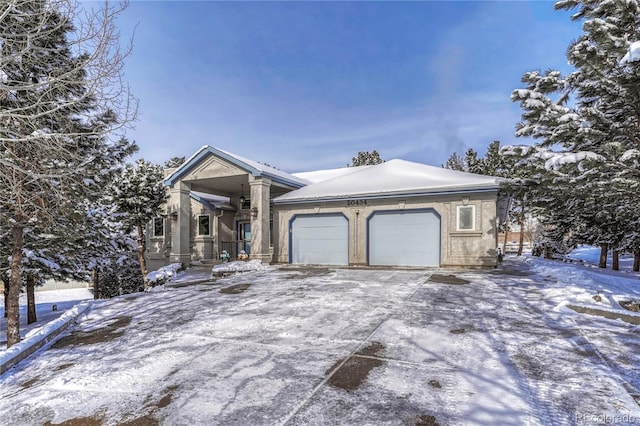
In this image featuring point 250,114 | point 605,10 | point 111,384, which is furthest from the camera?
point 250,114

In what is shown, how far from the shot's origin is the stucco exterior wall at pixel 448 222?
1192 centimetres

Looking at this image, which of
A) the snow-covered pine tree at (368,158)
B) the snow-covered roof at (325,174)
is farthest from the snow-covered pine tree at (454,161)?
the snow-covered roof at (325,174)

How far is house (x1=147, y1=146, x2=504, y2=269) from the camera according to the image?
1231cm

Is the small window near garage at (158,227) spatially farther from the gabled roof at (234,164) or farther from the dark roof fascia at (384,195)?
the dark roof fascia at (384,195)

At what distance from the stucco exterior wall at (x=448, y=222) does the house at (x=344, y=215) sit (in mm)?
34

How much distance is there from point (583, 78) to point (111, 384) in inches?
370

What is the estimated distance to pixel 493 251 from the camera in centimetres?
1198

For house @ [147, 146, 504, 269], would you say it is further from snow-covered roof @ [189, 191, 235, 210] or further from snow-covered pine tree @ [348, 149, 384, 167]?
snow-covered pine tree @ [348, 149, 384, 167]

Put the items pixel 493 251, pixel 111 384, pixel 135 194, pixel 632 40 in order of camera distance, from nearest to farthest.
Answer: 1. pixel 111 384
2. pixel 632 40
3. pixel 493 251
4. pixel 135 194

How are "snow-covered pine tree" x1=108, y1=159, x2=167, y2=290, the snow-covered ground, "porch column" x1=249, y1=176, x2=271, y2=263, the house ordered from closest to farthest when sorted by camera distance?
1. the snow-covered ground
2. the house
3. "porch column" x1=249, y1=176, x2=271, y2=263
4. "snow-covered pine tree" x1=108, y1=159, x2=167, y2=290

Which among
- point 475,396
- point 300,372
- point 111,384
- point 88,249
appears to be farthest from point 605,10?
point 88,249

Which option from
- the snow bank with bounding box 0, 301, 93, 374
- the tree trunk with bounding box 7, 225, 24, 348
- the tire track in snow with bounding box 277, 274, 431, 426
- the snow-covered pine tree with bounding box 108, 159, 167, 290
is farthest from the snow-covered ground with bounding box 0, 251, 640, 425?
the snow-covered pine tree with bounding box 108, 159, 167, 290

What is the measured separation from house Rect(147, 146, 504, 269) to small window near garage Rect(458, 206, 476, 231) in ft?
0.11

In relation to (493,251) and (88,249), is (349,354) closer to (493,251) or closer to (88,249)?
(493,251)
